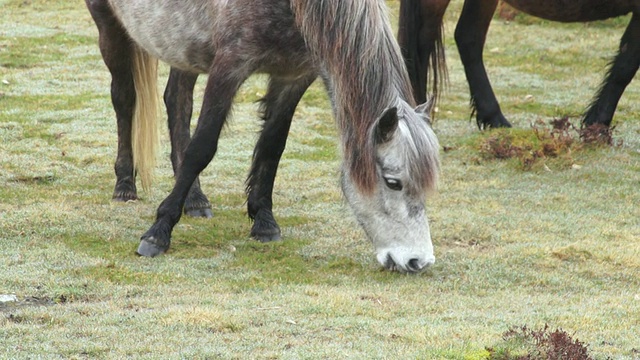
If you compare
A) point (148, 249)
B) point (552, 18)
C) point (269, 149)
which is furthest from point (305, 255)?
point (552, 18)

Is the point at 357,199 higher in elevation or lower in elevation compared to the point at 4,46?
higher

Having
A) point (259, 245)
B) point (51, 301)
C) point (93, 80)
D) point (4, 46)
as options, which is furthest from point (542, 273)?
point (4, 46)

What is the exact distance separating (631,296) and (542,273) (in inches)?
23.9

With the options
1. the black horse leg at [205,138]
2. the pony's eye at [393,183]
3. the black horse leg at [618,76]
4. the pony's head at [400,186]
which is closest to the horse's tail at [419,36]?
the black horse leg at [618,76]

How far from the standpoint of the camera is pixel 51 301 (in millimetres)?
5480

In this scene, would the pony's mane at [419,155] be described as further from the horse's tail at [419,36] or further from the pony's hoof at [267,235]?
the horse's tail at [419,36]

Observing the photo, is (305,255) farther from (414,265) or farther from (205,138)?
(414,265)

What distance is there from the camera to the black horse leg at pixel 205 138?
6.28 metres

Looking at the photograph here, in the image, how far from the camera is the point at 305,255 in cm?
669

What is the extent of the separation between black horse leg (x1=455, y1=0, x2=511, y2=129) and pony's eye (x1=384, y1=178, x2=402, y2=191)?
503 cm

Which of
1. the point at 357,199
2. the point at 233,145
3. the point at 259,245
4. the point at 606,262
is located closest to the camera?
the point at 357,199

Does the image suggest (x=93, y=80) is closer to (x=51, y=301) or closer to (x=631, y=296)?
(x=51, y=301)

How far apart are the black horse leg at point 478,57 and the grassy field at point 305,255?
43 centimetres

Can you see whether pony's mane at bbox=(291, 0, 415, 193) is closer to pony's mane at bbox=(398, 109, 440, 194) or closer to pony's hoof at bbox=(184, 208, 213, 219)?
pony's mane at bbox=(398, 109, 440, 194)
